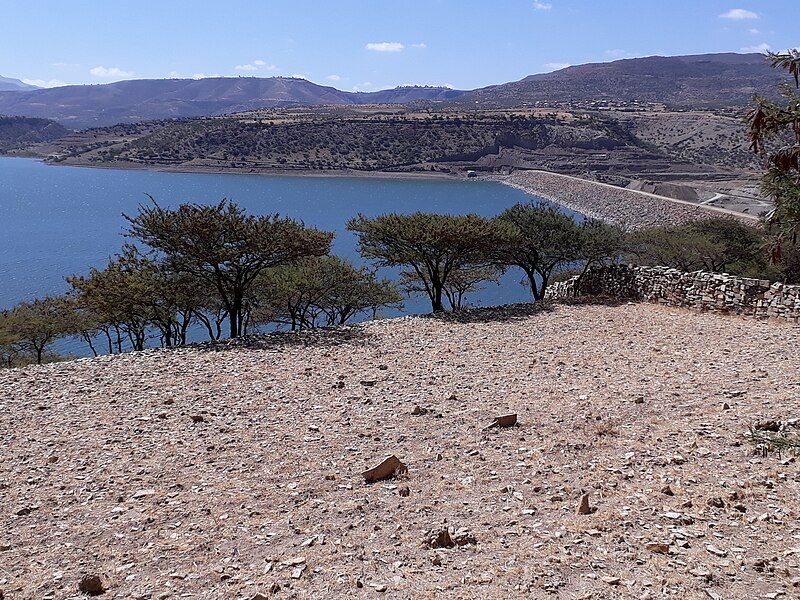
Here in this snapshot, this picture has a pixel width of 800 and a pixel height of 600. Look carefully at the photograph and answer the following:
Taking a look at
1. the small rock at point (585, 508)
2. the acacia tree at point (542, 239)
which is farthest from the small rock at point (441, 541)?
the acacia tree at point (542, 239)

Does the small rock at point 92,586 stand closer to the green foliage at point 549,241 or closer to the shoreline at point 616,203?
the green foliage at point 549,241

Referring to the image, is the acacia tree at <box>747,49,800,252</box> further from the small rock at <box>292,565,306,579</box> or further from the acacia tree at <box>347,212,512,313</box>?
the acacia tree at <box>347,212,512,313</box>

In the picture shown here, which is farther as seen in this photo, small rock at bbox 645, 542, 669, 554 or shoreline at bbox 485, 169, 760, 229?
shoreline at bbox 485, 169, 760, 229

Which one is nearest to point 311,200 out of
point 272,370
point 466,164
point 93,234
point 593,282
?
point 93,234

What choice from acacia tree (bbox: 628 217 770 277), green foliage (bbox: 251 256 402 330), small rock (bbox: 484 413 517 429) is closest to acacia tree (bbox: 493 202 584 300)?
green foliage (bbox: 251 256 402 330)

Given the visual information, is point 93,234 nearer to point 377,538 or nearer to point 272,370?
point 272,370

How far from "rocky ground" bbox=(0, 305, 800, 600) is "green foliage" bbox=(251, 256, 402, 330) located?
837cm

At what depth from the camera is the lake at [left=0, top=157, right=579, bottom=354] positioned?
52.3 metres

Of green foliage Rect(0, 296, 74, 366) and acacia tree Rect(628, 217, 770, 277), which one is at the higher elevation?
acacia tree Rect(628, 217, 770, 277)

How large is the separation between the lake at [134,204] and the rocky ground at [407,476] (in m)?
28.1

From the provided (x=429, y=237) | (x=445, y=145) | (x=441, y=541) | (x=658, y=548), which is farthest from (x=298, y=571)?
(x=445, y=145)

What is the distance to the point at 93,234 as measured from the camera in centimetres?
7044

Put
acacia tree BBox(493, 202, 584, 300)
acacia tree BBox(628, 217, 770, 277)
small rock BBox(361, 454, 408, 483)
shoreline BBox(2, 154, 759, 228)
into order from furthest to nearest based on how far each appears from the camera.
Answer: shoreline BBox(2, 154, 759, 228), acacia tree BBox(628, 217, 770, 277), acacia tree BBox(493, 202, 584, 300), small rock BBox(361, 454, 408, 483)

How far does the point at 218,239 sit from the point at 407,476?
1200 cm
